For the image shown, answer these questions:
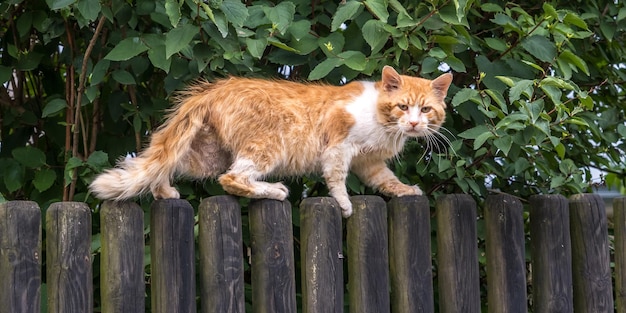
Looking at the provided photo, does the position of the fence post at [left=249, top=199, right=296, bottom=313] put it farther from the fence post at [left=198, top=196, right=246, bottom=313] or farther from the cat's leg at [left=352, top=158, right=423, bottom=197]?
the cat's leg at [left=352, top=158, right=423, bottom=197]

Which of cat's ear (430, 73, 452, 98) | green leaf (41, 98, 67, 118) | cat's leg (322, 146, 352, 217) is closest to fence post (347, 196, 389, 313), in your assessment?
cat's leg (322, 146, 352, 217)

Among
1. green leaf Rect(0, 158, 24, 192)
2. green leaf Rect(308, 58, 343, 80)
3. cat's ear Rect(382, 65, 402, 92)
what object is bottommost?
green leaf Rect(0, 158, 24, 192)

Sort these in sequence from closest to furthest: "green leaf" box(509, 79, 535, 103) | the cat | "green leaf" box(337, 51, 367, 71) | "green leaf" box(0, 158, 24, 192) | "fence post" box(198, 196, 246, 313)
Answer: "fence post" box(198, 196, 246, 313)
"green leaf" box(509, 79, 535, 103)
the cat
"green leaf" box(337, 51, 367, 71)
"green leaf" box(0, 158, 24, 192)

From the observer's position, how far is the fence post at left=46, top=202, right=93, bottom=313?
9.21 ft

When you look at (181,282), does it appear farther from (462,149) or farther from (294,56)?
(462,149)

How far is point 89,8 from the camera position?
3.19 meters

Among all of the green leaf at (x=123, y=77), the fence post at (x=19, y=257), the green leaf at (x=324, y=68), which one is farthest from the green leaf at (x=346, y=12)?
the fence post at (x=19, y=257)

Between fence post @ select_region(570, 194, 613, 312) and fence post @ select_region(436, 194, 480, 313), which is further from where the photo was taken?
fence post @ select_region(570, 194, 613, 312)

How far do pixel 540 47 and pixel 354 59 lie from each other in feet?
2.48

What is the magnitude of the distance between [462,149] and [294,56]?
0.85 meters

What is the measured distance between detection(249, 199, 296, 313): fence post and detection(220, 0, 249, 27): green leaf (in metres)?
0.63

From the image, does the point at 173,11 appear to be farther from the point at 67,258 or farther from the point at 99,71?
the point at 67,258

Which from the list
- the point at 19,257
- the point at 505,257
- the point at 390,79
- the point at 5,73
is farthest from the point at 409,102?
the point at 5,73

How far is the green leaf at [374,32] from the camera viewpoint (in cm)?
332
